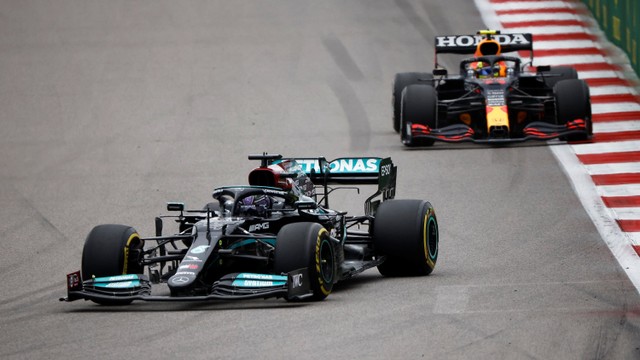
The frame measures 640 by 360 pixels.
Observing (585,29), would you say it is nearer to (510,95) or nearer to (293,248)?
(510,95)

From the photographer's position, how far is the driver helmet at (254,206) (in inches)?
497

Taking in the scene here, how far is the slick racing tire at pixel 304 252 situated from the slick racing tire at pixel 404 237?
1.71 m

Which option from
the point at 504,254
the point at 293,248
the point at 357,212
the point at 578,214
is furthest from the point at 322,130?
the point at 293,248

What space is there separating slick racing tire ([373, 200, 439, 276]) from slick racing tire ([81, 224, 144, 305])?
8.62 ft

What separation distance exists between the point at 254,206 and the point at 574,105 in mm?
10053

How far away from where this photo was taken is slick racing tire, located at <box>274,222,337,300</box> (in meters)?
11.4

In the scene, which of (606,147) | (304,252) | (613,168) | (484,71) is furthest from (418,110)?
(304,252)

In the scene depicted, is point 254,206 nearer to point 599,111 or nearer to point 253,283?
point 253,283

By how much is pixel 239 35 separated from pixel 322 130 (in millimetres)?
6756

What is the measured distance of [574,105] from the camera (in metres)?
21.3

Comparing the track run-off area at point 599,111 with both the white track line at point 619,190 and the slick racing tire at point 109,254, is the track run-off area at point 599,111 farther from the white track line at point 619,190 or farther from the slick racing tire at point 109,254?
the slick racing tire at point 109,254

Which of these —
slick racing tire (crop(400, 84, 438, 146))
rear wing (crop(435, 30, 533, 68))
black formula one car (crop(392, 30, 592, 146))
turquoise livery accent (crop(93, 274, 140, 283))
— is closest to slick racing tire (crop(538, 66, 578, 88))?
black formula one car (crop(392, 30, 592, 146))

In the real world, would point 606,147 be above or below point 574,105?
below

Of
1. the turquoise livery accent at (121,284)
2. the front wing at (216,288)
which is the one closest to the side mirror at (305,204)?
the front wing at (216,288)
